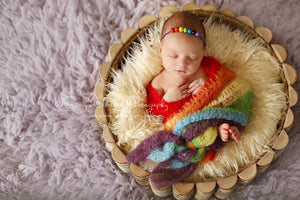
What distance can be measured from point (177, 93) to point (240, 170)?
0.34 m

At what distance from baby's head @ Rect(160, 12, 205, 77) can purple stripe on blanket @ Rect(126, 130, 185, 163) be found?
0.74 feet

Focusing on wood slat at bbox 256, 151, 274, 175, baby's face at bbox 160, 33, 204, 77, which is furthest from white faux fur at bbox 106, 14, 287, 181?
baby's face at bbox 160, 33, 204, 77

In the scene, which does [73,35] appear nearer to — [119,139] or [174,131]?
[119,139]

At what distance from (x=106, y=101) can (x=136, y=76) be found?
15 centimetres

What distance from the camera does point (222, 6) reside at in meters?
1.42

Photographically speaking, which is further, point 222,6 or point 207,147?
point 222,6

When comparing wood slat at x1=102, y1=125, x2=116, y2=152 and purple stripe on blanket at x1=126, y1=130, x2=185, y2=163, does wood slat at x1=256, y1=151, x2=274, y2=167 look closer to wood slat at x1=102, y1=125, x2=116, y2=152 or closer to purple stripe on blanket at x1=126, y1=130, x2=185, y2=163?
purple stripe on blanket at x1=126, y1=130, x2=185, y2=163

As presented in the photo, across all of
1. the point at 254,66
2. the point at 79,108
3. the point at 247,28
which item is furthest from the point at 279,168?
the point at 79,108

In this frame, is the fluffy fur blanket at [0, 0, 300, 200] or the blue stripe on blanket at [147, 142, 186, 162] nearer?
the blue stripe on blanket at [147, 142, 186, 162]

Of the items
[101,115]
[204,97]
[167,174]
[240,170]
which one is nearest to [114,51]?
[101,115]

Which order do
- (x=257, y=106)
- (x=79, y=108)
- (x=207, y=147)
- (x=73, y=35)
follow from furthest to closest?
(x=73, y=35), (x=79, y=108), (x=257, y=106), (x=207, y=147)

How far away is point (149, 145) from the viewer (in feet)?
3.41

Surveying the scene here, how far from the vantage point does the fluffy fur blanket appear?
1194 millimetres

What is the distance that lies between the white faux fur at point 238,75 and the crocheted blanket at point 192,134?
5 centimetres
